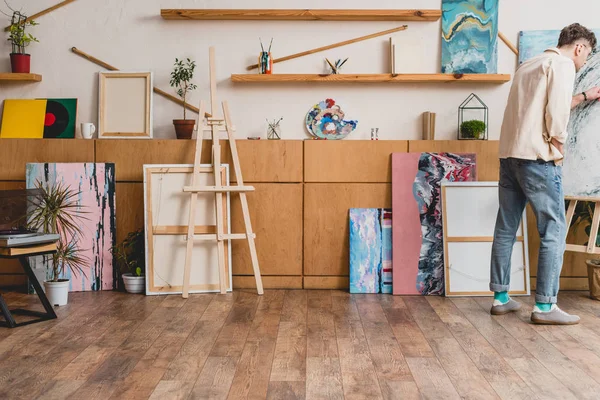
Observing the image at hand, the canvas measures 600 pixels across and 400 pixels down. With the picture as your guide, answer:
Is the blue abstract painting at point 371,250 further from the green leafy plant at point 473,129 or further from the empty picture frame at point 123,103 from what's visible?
the empty picture frame at point 123,103

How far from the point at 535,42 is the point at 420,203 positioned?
1.48 meters

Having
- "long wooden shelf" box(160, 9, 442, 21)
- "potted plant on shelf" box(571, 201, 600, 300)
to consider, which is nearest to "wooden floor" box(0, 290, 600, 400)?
"potted plant on shelf" box(571, 201, 600, 300)

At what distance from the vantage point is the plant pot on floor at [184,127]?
503 cm

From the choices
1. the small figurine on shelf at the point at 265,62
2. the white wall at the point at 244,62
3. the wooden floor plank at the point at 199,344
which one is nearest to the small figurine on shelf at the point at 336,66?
the white wall at the point at 244,62

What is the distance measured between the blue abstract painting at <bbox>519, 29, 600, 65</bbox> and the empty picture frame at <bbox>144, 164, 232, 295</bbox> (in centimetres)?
231

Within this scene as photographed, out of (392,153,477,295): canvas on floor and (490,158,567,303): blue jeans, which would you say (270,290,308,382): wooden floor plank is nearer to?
(392,153,477,295): canvas on floor

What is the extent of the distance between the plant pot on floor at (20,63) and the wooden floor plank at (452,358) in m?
3.20

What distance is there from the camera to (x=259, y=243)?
16.4 feet

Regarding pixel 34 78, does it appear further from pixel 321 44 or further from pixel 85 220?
pixel 321 44

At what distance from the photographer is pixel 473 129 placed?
5027 mm

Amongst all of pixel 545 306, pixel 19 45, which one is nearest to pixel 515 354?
pixel 545 306

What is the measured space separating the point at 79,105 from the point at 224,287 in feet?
5.81

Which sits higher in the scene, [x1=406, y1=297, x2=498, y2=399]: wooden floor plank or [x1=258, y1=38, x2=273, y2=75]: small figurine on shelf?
[x1=258, y1=38, x2=273, y2=75]: small figurine on shelf

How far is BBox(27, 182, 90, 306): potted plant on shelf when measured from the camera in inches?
174
